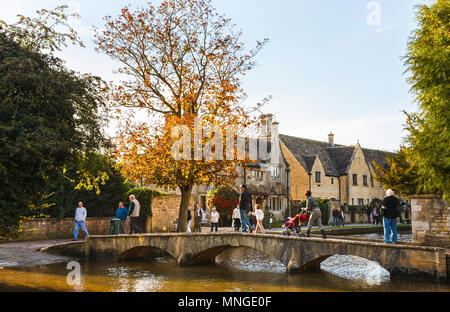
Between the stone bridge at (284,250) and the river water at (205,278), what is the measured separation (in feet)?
1.53

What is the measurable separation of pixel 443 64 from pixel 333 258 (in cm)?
1003

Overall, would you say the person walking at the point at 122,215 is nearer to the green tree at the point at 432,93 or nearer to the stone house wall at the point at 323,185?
the green tree at the point at 432,93

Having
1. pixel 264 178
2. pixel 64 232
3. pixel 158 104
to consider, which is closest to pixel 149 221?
pixel 64 232

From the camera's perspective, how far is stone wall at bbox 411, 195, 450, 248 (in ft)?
56.5

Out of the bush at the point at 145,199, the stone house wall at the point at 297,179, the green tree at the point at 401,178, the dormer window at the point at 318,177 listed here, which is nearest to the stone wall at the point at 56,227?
the bush at the point at 145,199

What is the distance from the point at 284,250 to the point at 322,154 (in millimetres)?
36483

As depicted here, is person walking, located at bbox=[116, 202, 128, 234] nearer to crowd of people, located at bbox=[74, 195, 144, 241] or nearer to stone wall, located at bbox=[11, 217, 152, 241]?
crowd of people, located at bbox=[74, 195, 144, 241]

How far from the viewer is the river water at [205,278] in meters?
12.8

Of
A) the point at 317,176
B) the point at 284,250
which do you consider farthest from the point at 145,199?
the point at 317,176

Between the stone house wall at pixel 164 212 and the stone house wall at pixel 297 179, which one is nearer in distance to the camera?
the stone house wall at pixel 164 212

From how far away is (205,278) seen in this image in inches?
595

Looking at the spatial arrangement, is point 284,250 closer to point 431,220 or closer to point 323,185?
point 431,220
